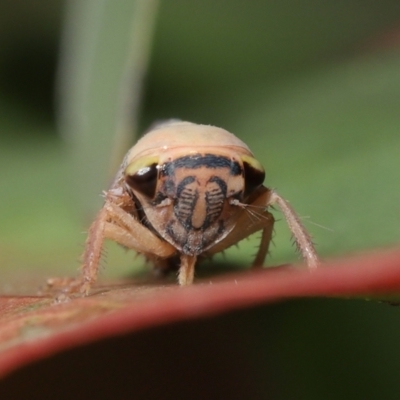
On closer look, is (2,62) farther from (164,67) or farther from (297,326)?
(297,326)

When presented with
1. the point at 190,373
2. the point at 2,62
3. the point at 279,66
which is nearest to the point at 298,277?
the point at 190,373

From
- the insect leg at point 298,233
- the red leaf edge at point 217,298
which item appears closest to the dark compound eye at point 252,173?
the insect leg at point 298,233

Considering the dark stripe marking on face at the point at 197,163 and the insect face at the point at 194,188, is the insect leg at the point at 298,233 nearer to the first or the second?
the insect face at the point at 194,188

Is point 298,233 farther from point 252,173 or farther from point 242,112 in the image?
point 242,112

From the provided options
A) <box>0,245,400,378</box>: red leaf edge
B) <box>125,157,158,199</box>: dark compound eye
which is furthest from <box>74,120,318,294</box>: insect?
<box>0,245,400,378</box>: red leaf edge

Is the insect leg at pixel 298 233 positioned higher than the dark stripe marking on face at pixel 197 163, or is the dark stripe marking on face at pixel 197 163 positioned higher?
the dark stripe marking on face at pixel 197 163

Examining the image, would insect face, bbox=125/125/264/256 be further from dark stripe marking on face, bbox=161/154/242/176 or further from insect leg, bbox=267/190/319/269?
insect leg, bbox=267/190/319/269

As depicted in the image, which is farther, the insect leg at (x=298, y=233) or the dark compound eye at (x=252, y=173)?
the dark compound eye at (x=252, y=173)
